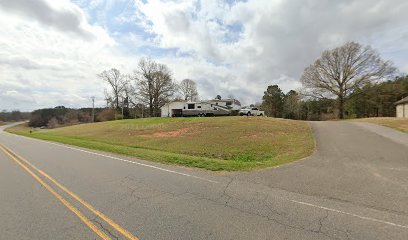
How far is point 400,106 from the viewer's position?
44656 millimetres

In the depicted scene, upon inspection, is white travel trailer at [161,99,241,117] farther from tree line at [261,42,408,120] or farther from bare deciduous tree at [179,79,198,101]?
bare deciduous tree at [179,79,198,101]

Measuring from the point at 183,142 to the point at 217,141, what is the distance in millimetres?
2866

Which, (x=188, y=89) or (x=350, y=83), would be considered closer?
(x=350, y=83)

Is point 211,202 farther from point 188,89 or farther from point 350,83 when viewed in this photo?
point 188,89

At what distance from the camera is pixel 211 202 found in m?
6.30

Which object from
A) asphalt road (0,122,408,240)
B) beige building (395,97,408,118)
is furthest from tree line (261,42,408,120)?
asphalt road (0,122,408,240)

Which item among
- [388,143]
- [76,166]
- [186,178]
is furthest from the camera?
[388,143]

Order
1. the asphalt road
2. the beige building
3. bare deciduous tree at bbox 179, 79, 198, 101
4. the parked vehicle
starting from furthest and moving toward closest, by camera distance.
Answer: bare deciduous tree at bbox 179, 79, 198, 101 → the parked vehicle → the beige building → the asphalt road

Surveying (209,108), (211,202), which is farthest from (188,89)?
(211,202)

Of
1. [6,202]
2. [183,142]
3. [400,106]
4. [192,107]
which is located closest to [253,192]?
[6,202]

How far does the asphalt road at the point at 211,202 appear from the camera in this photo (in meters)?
4.79

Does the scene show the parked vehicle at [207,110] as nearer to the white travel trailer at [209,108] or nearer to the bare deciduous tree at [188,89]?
the white travel trailer at [209,108]

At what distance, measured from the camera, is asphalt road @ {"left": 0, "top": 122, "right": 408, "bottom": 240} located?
4.79 metres

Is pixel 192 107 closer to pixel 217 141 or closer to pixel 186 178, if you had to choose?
pixel 217 141
